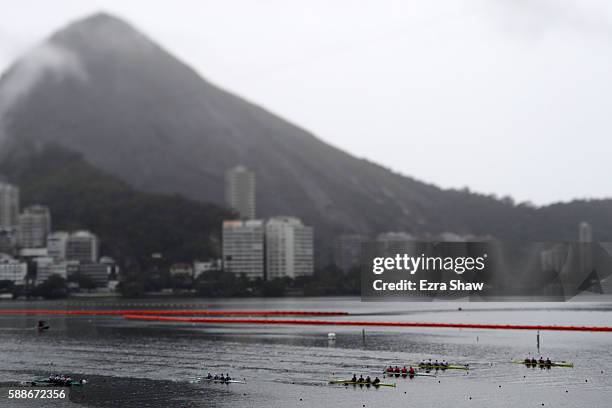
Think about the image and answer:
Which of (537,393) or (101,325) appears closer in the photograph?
(537,393)

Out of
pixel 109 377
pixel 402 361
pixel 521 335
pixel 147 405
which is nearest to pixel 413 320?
pixel 521 335

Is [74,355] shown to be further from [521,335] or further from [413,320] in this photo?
[413,320]

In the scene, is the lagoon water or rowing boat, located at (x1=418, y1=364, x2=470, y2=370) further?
rowing boat, located at (x1=418, y1=364, x2=470, y2=370)

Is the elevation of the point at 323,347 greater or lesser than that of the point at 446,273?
lesser

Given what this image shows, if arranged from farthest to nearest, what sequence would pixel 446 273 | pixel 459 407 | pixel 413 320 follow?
pixel 413 320
pixel 446 273
pixel 459 407

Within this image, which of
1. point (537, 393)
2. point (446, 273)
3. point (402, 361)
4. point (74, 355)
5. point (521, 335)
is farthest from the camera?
point (521, 335)

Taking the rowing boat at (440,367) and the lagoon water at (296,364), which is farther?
the rowing boat at (440,367)

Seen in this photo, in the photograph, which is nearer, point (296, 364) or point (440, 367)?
point (440, 367)
